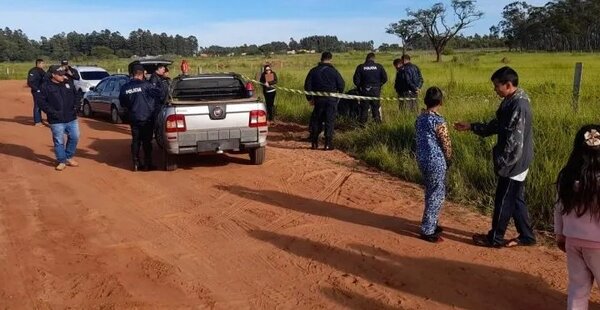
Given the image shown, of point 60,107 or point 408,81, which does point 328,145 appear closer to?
point 408,81

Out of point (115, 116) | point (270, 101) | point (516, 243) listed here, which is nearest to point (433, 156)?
point (516, 243)

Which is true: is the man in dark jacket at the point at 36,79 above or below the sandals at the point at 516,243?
above

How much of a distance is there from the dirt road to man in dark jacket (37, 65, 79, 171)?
62 cm

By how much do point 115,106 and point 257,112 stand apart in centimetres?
802

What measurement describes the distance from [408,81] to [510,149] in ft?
26.9

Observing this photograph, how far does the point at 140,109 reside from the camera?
9.45 m

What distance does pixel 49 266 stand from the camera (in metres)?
5.30

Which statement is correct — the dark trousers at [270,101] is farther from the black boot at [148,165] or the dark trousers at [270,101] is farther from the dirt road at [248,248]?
the dirt road at [248,248]

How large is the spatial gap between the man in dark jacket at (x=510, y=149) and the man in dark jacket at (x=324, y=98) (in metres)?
5.58

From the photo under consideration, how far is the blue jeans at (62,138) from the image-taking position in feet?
31.4

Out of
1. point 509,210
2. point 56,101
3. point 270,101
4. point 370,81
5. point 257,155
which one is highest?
point 370,81

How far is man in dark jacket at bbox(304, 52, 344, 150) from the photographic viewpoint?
1087cm

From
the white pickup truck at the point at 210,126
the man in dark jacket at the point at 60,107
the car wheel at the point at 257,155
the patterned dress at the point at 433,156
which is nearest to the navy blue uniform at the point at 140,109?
the white pickup truck at the point at 210,126

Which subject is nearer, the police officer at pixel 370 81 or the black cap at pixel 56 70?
the black cap at pixel 56 70
